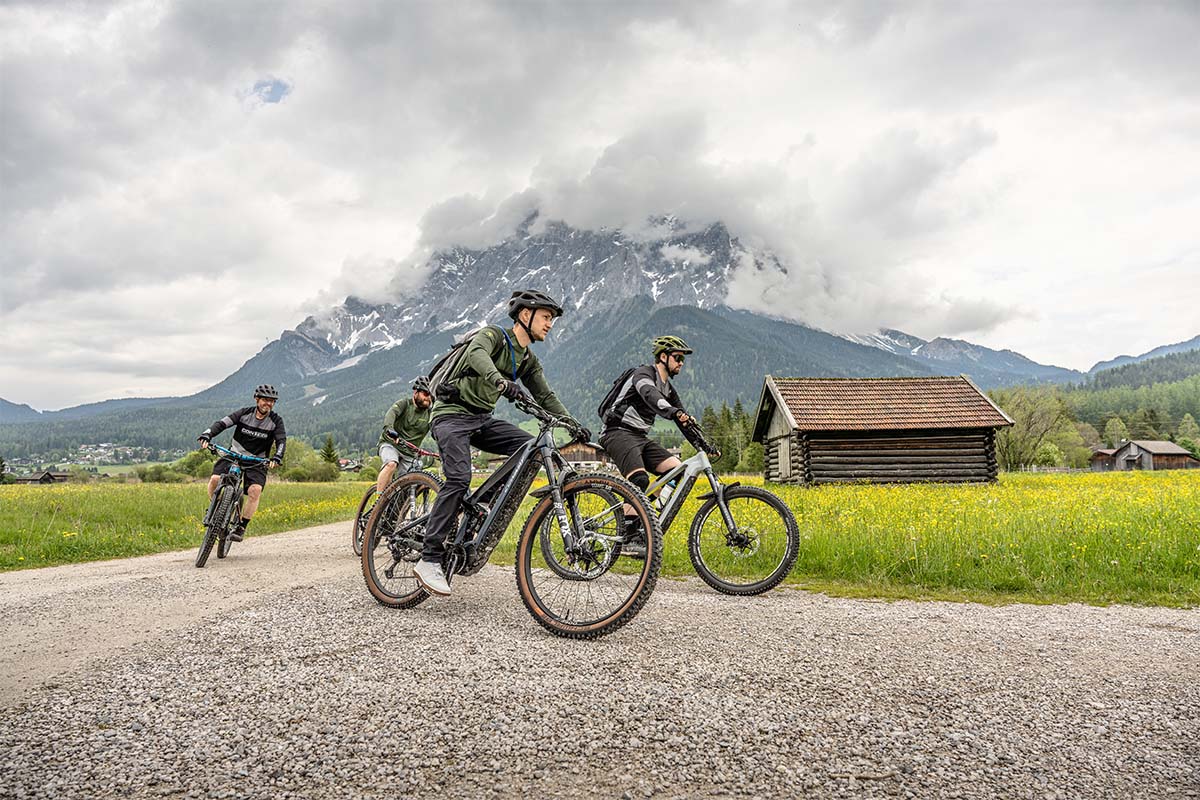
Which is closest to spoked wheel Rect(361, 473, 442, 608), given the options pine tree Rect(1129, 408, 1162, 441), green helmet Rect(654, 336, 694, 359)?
green helmet Rect(654, 336, 694, 359)

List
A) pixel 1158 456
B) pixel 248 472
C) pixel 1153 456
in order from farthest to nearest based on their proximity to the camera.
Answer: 1. pixel 1153 456
2. pixel 1158 456
3. pixel 248 472

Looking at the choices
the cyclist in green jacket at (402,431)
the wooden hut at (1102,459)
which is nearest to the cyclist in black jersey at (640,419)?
the cyclist in green jacket at (402,431)

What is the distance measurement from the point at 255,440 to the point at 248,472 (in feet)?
1.63

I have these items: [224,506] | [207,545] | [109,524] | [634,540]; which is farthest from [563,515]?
[109,524]

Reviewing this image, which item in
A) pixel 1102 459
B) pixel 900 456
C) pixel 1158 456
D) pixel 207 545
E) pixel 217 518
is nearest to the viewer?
pixel 207 545

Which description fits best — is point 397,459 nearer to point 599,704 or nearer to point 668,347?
point 668,347

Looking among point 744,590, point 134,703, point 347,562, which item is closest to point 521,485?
point 744,590

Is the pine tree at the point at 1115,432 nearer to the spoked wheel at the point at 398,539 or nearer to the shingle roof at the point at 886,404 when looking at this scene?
the shingle roof at the point at 886,404

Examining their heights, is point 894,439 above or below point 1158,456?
above

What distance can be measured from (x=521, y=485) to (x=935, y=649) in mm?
3264

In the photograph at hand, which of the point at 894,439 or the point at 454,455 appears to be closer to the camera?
the point at 454,455

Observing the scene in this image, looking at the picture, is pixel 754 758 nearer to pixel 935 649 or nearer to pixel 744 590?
pixel 935 649

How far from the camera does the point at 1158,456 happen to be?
3720 inches

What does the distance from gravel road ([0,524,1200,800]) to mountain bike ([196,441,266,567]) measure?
12.0ft
